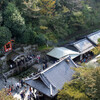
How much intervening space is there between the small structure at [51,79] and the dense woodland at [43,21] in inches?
345

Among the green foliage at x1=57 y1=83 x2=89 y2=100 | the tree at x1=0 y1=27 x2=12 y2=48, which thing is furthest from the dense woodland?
the green foliage at x1=57 y1=83 x2=89 y2=100

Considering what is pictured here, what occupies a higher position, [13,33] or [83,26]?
[13,33]

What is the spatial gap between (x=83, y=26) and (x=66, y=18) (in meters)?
5.01

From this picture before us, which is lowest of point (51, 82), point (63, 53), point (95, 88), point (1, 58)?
point (63, 53)

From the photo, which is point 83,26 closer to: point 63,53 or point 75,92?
point 63,53

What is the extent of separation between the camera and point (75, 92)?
1048cm

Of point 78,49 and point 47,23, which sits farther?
point 47,23

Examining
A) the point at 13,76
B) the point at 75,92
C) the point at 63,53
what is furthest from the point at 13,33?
the point at 75,92

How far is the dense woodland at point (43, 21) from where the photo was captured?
781 inches

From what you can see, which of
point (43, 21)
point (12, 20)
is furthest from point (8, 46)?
point (43, 21)

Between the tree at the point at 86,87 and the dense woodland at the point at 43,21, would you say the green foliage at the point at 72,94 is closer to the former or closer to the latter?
the tree at the point at 86,87

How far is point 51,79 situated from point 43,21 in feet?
52.6

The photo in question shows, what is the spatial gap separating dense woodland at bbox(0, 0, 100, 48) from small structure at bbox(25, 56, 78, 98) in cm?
877

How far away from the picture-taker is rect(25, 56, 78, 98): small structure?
39.1ft
